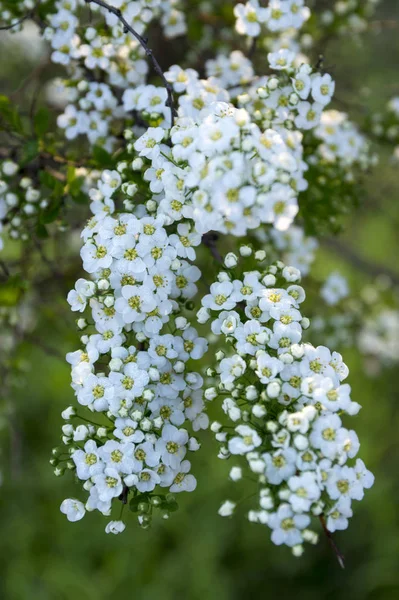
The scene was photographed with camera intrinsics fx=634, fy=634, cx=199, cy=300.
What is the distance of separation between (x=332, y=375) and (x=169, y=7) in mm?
1746

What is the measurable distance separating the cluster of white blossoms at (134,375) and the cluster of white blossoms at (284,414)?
126 mm

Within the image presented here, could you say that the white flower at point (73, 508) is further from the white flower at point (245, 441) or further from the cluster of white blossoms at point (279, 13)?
the cluster of white blossoms at point (279, 13)

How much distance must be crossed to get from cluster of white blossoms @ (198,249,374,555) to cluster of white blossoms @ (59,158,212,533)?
0.41 feet

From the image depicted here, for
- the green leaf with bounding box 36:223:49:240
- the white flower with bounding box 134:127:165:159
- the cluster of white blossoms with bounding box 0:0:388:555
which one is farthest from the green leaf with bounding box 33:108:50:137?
the white flower with bounding box 134:127:165:159

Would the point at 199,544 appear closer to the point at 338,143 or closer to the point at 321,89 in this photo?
the point at 338,143

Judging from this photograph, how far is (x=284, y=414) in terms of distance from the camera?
153 cm

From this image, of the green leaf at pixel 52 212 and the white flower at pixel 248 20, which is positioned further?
the white flower at pixel 248 20

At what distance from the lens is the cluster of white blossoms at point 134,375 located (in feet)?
5.44

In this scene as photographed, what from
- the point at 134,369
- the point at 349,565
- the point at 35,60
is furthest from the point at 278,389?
the point at 349,565

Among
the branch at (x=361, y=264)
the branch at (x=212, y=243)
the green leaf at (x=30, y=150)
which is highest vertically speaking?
the branch at (x=361, y=264)

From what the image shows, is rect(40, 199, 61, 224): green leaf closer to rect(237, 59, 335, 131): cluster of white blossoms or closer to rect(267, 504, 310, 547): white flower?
rect(237, 59, 335, 131): cluster of white blossoms

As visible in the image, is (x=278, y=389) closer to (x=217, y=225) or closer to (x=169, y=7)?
(x=217, y=225)

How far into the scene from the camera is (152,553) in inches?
181

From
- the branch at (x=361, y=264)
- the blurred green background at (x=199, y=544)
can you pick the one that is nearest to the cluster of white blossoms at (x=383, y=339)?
the branch at (x=361, y=264)
